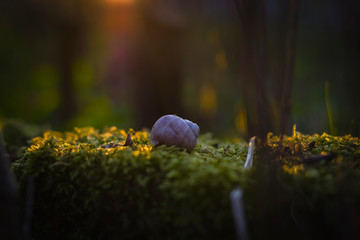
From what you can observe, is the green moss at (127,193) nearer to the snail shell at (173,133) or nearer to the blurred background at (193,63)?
the snail shell at (173,133)

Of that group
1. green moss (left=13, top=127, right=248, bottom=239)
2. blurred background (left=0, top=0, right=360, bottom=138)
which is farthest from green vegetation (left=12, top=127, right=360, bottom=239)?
blurred background (left=0, top=0, right=360, bottom=138)

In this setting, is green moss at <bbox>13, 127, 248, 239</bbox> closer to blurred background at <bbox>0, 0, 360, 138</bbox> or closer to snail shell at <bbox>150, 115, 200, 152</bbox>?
snail shell at <bbox>150, 115, 200, 152</bbox>

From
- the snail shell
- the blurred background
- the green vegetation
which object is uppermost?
the blurred background

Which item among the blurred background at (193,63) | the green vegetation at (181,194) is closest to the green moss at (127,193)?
the green vegetation at (181,194)

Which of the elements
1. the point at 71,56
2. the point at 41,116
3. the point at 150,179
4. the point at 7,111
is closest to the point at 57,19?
the point at 71,56

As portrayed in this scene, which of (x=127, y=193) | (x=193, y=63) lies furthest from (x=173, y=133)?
(x=193, y=63)

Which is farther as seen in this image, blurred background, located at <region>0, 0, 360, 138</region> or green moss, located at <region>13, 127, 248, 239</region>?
blurred background, located at <region>0, 0, 360, 138</region>

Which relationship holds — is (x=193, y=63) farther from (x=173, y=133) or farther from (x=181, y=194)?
(x=181, y=194)
